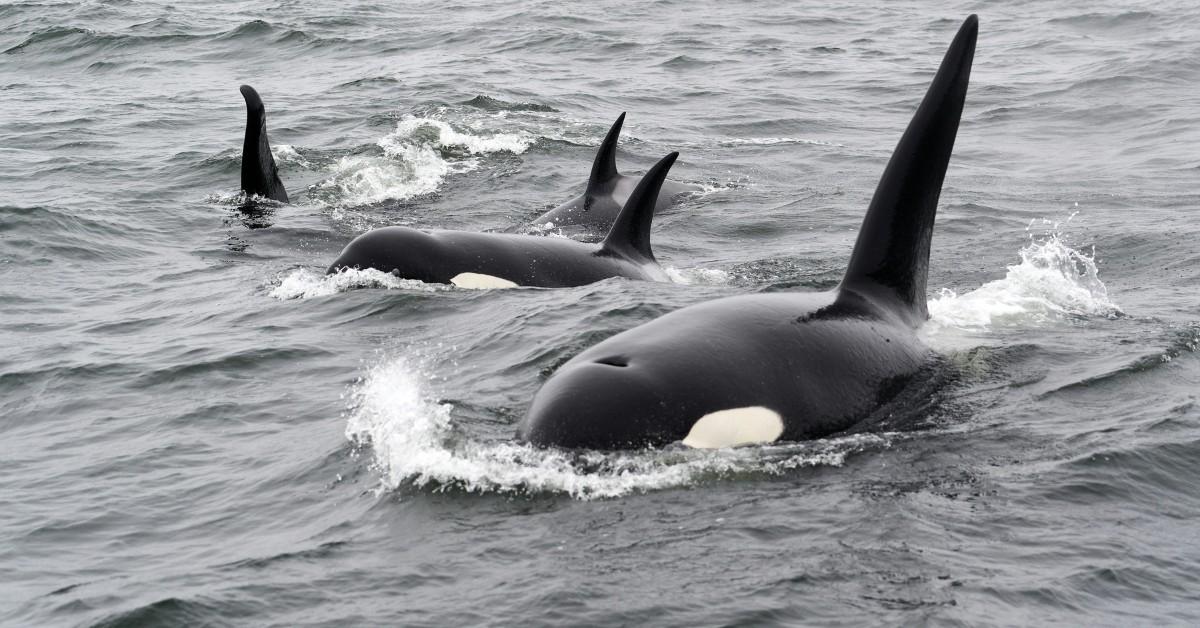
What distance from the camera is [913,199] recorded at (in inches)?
331

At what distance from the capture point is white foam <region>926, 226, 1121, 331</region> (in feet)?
33.4

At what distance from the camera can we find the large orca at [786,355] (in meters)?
7.01

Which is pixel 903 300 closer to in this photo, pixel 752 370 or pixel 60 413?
pixel 752 370

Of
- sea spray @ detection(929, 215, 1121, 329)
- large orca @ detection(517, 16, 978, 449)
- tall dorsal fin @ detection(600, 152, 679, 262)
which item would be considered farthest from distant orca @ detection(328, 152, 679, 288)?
large orca @ detection(517, 16, 978, 449)

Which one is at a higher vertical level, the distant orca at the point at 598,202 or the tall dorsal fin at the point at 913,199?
the tall dorsal fin at the point at 913,199

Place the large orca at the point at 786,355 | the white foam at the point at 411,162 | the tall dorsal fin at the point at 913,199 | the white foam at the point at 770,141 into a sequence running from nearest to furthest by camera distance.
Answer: the large orca at the point at 786,355
the tall dorsal fin at the point at 913,199
the white foam at the point at 411,162
the white foam at the point at 770,141

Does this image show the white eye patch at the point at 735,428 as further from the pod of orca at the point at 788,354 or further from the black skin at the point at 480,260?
the black skin at the point at 480,260

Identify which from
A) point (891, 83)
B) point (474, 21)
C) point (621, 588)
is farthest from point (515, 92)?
point (621, 588)

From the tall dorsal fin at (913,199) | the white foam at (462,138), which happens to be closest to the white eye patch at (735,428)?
the tall dorsal fin at (913,199)

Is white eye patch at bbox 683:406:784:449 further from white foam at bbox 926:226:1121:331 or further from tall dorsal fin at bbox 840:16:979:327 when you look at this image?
white foam at bbox 926:226:1121:331

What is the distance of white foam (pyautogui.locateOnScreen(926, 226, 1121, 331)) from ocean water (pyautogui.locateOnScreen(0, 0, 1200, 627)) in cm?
5

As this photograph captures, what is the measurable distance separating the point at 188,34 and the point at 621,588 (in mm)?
30895

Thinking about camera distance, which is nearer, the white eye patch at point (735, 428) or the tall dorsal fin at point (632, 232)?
the white eye patch at point (735, 428)

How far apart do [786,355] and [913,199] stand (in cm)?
148
